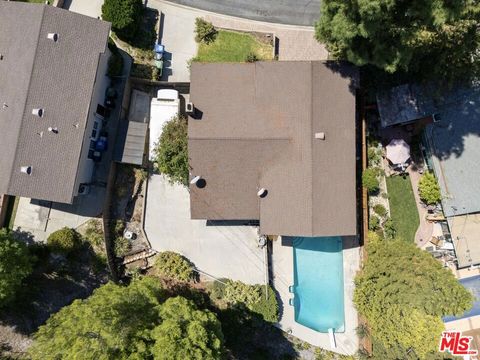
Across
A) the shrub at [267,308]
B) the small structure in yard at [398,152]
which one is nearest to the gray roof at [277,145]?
the small structure in yard at [398,152]

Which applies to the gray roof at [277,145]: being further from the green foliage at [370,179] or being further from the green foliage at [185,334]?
the green foliage at [185,334]

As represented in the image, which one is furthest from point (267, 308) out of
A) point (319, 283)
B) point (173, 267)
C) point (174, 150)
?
point (174, 150)

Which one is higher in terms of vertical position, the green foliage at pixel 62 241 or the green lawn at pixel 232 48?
the green lawn at pixel 232 48

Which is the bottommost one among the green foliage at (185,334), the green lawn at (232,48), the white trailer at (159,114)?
the green foliage at (185,334)

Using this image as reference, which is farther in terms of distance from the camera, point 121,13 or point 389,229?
point 389,229

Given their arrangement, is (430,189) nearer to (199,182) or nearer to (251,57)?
(251,57)

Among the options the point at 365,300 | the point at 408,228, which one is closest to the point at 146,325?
the point at 365,300
